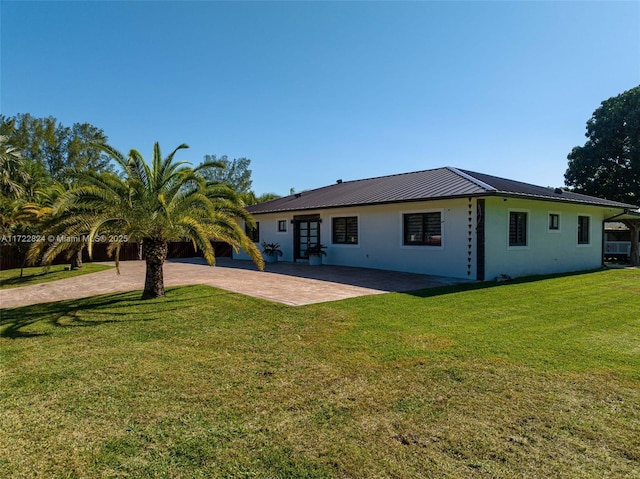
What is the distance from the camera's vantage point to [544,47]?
11.6 meters

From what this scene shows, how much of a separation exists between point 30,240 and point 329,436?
21.3 m

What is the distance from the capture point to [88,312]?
783 cm

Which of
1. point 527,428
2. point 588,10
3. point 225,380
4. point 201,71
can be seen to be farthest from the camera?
point 201,71

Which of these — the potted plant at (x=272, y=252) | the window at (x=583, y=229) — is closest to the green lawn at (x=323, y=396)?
the window at (x=583, y=229)

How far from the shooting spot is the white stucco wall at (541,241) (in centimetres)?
1255

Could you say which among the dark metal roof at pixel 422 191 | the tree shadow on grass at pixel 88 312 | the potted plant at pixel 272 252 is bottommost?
the tree shadow on grass at pixel 88 312

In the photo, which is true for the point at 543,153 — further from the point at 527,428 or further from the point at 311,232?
the point at 527,428

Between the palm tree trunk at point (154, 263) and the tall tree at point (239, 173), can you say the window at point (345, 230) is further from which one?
the tall tree at point (239, 173)

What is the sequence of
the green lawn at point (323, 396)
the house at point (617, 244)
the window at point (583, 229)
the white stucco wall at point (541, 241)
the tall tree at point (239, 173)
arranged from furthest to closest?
the tall tree at point (239, 173) < the house at point (617, 244) < the window at point (583, 229) < the white stucco wall at point (541, 241) < the green lawn at point (323, 396)

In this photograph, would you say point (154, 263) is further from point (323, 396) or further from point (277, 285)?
point (323, 396)

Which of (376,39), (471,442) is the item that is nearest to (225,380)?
(471,442)

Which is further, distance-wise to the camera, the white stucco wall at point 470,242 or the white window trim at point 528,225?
the white window trim at point 528,225

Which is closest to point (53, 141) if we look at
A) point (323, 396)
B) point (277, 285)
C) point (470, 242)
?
point (277, 285)

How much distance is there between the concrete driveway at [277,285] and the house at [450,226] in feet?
3.54
